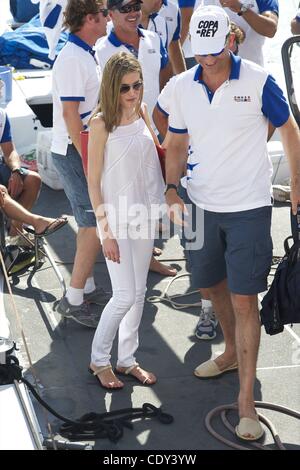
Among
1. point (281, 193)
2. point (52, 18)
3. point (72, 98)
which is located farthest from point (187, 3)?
point (72, 98)

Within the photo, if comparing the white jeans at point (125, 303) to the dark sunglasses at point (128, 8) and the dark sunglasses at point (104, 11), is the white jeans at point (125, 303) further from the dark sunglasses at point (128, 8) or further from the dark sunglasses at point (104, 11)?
the dark sunglasses at point (128, 8)

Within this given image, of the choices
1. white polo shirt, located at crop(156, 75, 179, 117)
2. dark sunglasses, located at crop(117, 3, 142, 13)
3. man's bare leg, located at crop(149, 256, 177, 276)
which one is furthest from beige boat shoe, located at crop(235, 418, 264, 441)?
dark sunglasses, located at crop(117, 3, 142, 13)

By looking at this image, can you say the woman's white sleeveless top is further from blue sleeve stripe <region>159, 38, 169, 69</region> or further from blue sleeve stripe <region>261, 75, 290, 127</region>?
blue sleeve stripe <region>159, 38, 169, 69</region>

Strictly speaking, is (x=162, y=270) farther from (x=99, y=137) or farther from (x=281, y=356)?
(x=99, y=137)

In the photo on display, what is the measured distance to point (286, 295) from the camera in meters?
4.17

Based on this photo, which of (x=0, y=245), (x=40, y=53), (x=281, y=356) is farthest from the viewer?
(x=40, y=53)

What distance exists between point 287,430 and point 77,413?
0.99 meters

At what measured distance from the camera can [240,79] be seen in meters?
4.16

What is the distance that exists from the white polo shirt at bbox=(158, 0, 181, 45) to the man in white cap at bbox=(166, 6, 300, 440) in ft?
7.36

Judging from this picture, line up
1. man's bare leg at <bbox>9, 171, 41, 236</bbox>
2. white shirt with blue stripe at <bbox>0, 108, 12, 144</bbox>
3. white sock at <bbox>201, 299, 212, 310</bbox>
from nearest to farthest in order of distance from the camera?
white sock at <bbox>201, 299, 212, 310</bbox> < white shirt with blue stripe at <bbox>0, 108, 12, 144</bbox> < man's bare leg at <bbox>9, 171, 41, 236</bbox>

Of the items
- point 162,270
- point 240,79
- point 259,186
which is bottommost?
point 162,270

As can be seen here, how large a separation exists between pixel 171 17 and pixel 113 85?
2.36 m

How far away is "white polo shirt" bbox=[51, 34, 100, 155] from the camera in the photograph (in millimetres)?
5074
